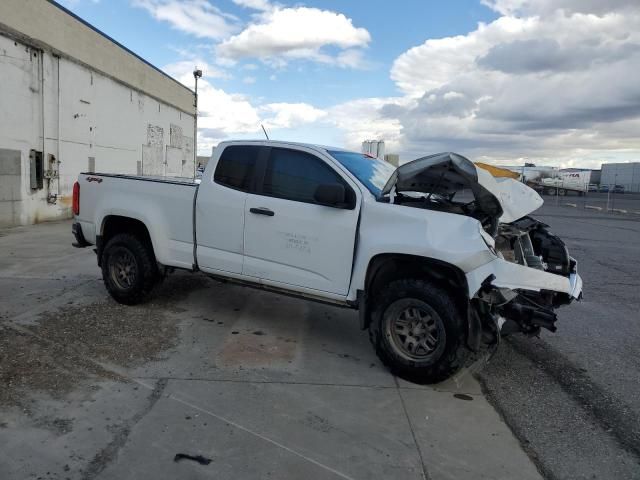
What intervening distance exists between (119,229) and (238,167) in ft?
6.21

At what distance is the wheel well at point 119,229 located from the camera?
6184mm

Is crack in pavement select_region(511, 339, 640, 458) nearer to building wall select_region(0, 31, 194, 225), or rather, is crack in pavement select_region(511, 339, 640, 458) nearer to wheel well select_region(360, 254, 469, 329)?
wheel well select_region(360, 254, 469, 329)

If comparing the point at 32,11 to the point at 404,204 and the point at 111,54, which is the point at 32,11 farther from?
the point at 404,204

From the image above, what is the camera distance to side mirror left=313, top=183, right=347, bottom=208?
4609 mm

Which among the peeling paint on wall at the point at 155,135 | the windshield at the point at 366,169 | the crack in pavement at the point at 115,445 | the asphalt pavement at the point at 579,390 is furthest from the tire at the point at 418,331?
the peeling paint on wall at the point at 155,135

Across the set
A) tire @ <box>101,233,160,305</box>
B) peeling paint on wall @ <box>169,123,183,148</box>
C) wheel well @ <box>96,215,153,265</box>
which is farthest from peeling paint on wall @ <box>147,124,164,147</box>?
tire @ <box>101,233,160,305</box>

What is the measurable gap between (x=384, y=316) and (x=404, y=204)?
1.02 m

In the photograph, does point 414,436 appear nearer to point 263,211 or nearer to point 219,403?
point 219,403

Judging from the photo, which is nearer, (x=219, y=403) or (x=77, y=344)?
(x=219, y=403)

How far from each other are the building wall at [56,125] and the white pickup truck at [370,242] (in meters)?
7.80

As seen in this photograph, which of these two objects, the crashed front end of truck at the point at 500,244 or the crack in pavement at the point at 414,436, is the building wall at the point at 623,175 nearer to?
the crashed front end of truck at the point at 500,244

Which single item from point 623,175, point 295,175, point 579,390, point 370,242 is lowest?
point 579,390

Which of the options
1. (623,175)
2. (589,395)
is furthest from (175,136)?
(623,175)

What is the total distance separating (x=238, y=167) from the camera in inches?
219
